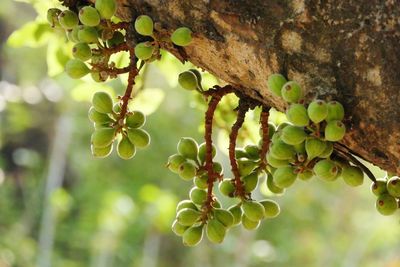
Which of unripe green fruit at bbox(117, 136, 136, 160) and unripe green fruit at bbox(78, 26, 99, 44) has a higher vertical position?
unripe green fruit at bbox(78, 26, 99, 44)

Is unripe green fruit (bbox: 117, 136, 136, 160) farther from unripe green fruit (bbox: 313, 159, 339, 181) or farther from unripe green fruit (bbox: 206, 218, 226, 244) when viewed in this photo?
unripe green fruit (bbox: 313, 159, 339, 181)

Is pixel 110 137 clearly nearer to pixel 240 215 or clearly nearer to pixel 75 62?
pixel 75 62

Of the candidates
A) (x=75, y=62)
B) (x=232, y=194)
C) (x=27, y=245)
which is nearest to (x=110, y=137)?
(x=75, y=62)

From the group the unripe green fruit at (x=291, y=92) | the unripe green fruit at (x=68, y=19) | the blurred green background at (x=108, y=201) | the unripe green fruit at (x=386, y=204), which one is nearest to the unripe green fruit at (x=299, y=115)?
the unripe green fruit at (x=291, y=92)

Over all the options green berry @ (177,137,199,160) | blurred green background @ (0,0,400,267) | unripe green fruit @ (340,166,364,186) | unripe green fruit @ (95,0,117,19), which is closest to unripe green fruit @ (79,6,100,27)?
unripe green fruit @ (95,0,117,19)

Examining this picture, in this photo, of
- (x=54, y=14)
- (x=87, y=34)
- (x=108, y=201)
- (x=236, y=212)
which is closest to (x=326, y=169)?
(x=236, y=212)

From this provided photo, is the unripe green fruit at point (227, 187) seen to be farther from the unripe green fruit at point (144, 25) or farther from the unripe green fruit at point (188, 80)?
the unripe green fruit at point (144, 25)
